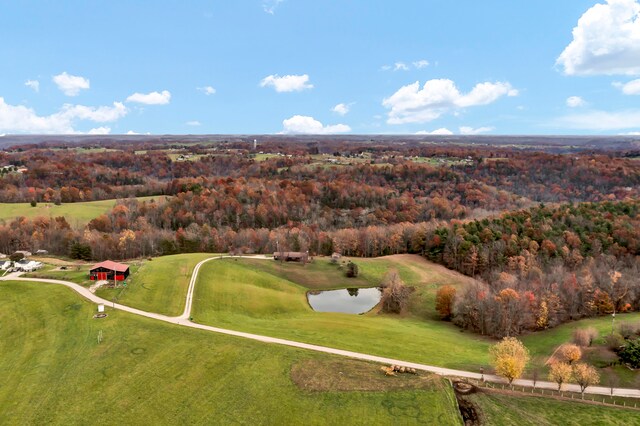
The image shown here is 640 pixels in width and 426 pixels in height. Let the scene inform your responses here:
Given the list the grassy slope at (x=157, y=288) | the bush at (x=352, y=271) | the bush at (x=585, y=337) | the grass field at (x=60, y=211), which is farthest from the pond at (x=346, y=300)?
the grass field at (x=60, y=211)

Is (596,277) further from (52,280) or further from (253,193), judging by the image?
(253,193)

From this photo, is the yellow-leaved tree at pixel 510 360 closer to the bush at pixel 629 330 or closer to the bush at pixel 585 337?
the bush at pixel 585 337

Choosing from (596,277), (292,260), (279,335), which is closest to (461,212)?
(596,277)

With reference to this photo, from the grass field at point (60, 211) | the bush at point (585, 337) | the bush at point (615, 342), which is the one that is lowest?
the bush at point (585, 337)

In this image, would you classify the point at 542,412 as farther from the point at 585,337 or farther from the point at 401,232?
the point at 401,232

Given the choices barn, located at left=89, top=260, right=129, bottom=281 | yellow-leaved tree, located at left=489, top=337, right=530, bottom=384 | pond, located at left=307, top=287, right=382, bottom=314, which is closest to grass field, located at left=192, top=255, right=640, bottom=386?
pond, located at left=307, top=287, right=382, bottom=314

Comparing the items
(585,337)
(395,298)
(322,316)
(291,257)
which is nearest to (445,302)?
(395,298)
